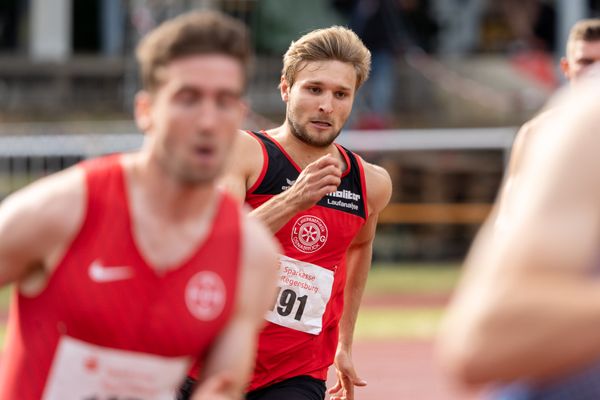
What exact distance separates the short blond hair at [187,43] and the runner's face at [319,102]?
226 centimetres

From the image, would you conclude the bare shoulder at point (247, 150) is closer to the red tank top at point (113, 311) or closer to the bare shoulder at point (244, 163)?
the bare shoulder at point (244, 163)

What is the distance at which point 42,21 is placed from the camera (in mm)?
22281

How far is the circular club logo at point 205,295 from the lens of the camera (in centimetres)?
321

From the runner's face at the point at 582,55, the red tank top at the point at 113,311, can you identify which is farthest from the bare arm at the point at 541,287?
the runner's face at the point at 582,55

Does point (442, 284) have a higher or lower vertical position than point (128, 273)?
lower

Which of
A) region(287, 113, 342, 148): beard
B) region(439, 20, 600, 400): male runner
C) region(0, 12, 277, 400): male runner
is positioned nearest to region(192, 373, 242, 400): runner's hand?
region(0, 12, 277, 400): male runner

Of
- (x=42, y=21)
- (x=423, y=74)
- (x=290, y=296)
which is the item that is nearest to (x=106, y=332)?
(x=290, y=296)

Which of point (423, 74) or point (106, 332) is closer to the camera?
point (106, 332)

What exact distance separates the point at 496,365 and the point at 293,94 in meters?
3.88

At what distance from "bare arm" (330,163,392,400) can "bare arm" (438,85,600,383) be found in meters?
3.86

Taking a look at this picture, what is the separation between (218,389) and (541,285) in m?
1.28

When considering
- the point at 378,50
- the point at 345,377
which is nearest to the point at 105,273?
the point at 345,377

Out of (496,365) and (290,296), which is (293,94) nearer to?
(290,296)

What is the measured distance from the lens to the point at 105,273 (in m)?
3.18
